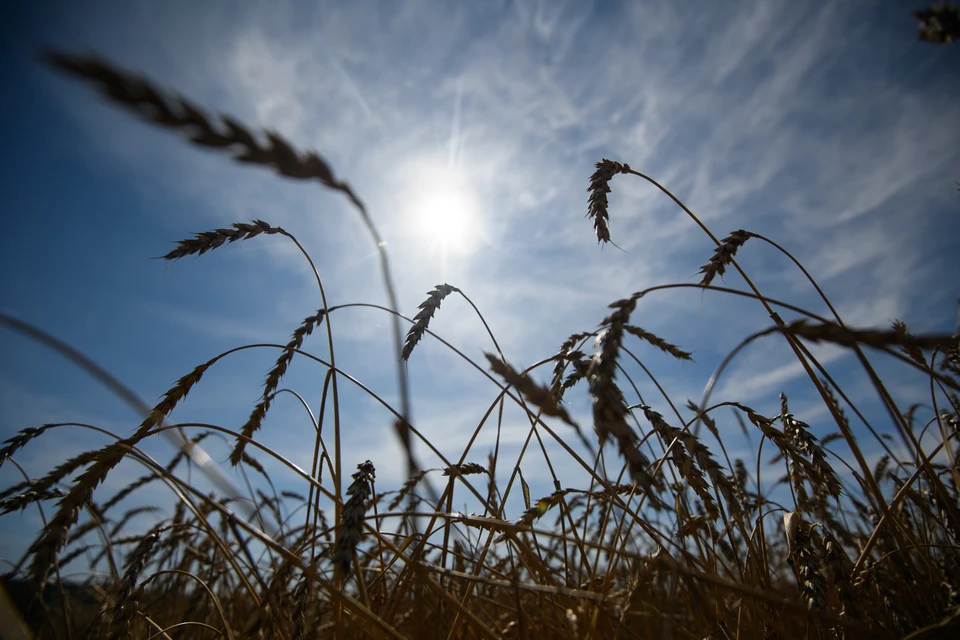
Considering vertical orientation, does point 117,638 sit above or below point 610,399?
below

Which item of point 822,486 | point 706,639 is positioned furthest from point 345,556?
point 822,486

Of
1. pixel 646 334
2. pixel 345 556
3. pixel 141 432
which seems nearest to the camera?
pixel 345 556

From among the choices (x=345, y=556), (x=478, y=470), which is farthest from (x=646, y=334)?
(x=345, y=556)

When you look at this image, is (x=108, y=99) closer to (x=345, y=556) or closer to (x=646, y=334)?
(x=345, y=556)

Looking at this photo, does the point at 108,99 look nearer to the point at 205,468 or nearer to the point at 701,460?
the point at 205,468

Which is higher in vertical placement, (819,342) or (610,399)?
(819,342)

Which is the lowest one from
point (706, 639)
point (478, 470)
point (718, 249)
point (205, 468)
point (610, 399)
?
point (706, 639)

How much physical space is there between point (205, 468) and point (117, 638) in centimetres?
81

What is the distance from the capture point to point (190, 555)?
3.58 m

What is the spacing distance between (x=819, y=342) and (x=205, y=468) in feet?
5.63

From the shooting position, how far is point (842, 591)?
144cm

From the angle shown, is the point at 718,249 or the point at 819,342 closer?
the point at 819,342

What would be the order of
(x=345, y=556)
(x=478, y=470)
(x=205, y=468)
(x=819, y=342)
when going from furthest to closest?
(x=478, y=470)
(x=205, y=468)
(x=819, y=342)
(x=345, y=556)

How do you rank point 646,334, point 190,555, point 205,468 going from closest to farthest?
point 205,468, point 646,334, point 190,555
